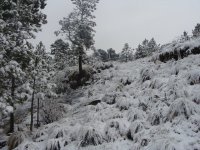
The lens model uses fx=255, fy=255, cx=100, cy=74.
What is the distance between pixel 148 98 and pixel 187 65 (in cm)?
312

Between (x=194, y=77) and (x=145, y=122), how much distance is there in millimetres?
3062

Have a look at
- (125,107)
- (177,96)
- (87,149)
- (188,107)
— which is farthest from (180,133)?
(125,107)

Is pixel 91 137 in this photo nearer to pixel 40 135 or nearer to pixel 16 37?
pixel 40 135

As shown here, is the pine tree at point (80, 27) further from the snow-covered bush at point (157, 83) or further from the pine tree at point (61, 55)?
the snow-covered bush at point (157, 83)

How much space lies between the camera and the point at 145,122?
32.3 ft

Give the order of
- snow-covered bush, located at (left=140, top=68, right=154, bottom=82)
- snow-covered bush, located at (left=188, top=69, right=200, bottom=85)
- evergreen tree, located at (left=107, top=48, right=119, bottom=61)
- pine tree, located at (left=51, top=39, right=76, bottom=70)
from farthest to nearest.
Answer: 1. evergreen tree, located at (left=107, top=48, right=119, bottom=61)
2. pine tree, located at (left=51, top=39, right=76, bottom=70)
3. snow-covered bush, located at (left=140, top=68, right=154, bottom=82)
4. snow-covered bush, located at (left=188, top=69, right=200, bottom=85)

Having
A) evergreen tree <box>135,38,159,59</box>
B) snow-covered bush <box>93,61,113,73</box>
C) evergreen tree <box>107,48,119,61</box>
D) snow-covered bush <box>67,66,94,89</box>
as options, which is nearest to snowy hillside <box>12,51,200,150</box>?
snow-covered bush <box>67,66,94,89</box>

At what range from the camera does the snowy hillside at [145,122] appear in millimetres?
8102

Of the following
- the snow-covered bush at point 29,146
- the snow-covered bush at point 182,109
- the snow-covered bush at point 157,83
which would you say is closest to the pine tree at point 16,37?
the snow-covered bush at point 29,146

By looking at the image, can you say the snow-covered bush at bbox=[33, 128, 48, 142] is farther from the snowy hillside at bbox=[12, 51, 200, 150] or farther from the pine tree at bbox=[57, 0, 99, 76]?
the pine tree at bbox=[57, 0, 99, 76]

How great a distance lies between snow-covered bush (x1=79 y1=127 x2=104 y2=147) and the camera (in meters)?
9.92

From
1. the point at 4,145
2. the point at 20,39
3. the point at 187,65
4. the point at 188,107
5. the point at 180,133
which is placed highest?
the point at 20,39

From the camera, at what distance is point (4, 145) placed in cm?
1395

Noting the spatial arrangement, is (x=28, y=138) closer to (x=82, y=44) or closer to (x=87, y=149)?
(x=87, y=149)
